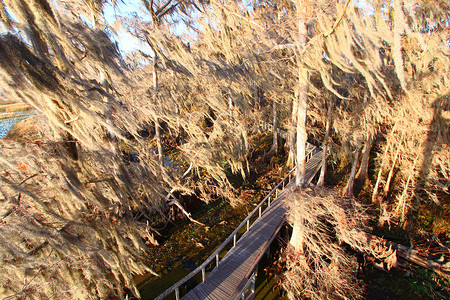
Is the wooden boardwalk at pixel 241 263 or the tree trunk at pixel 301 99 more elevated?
the tree trunk at pixel 301 99

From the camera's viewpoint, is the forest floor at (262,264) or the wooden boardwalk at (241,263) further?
the forest floor at (262,264)

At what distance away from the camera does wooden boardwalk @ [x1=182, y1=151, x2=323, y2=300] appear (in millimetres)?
4820

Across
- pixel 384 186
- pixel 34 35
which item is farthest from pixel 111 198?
pixel 384 186

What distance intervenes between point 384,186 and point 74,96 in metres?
12.1

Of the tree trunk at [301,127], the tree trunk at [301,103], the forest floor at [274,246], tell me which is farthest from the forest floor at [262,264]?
the tree trunk at [301,127]

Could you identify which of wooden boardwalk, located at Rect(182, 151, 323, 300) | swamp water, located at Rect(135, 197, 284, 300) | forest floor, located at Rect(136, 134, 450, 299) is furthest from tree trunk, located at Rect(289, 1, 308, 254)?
forest floor, located at Rect(136, 134, 450, 299)

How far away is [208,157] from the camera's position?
6941 millimetres

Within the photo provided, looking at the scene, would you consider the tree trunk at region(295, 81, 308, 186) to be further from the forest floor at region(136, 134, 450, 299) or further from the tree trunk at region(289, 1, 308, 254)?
the forest floor at region(136, 134, 450, 299)

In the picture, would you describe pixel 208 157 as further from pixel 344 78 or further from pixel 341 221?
pixel 344 78

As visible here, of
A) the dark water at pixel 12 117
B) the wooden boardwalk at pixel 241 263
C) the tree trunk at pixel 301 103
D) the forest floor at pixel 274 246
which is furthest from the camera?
the forest floor at pixel 274 246

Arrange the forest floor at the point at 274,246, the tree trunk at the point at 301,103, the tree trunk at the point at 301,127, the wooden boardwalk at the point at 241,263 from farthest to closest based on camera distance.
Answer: the forest floor at the point at 274,246 < the wooden boardwalk at the point at 241,263 < the tree trunk at the point at 301,127 < the tree trunk at the point at 301,103

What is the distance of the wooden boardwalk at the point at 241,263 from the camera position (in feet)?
15.8

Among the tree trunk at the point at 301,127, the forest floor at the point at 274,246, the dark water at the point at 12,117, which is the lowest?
the forest floor at the point at 274,246

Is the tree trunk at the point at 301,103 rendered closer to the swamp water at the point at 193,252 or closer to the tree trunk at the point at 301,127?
the tree trunk at the point at 301,127
